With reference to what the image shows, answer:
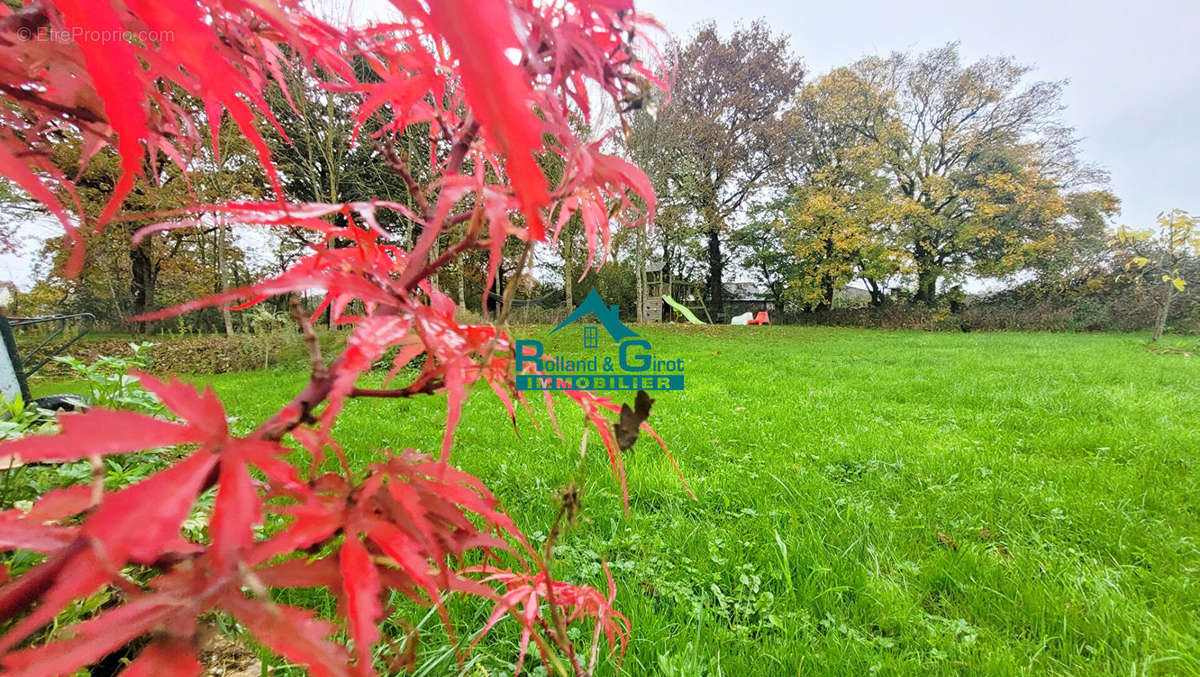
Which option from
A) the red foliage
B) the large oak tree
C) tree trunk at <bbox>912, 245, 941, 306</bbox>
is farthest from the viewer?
tree trunk at <bbox>912, 245, 941, 306</bbox>

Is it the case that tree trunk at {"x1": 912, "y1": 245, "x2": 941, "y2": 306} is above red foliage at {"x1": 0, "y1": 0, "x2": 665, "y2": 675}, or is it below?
above

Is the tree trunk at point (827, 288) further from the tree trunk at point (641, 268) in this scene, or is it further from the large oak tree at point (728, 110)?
the tree trunk at point (641, 268)

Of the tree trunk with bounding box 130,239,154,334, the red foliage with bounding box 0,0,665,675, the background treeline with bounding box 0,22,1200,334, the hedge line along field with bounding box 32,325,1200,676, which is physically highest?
the background treeline with bounding box 0,22,1200,334

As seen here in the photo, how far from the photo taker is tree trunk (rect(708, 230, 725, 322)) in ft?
48.4

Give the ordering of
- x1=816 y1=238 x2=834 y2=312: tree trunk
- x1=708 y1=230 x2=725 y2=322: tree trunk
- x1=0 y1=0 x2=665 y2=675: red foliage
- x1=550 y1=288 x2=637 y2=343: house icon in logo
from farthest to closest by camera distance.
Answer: x1=708 y1=230 x2=725 y2=322: tree trunk, x1=816 y1=238 x2=834 y2=312: tree trunk, x1=550 y1=288 x2=637 y2=343: house icon in logo, x1=0 y1=0 x2=665 y2=675: red foliage

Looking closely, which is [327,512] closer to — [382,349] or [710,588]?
[382,349]

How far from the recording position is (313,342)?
12.0 inches

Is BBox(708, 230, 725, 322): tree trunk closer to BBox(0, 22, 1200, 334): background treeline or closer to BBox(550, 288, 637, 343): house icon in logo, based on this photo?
BBox(0, 22, 1200, 334): background treeline

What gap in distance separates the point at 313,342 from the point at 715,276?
15.4 m

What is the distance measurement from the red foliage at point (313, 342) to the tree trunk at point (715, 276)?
48.2ft

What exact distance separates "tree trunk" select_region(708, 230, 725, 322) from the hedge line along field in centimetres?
1190

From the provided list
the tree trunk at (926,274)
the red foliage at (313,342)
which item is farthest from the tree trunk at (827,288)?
the red foliage at (313,342)

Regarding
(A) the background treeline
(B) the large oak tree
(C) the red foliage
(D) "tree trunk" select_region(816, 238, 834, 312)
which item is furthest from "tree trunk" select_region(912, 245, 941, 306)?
(C) the red foliage

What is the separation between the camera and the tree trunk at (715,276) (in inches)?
581
